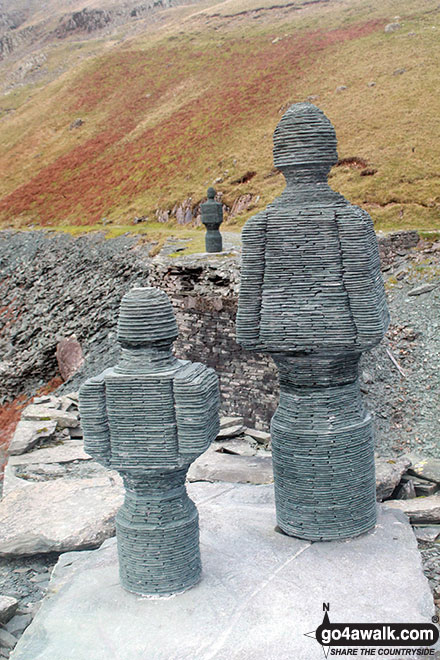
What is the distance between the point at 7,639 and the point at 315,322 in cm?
338

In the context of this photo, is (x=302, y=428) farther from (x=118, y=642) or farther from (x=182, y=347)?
(x=182, y=347)

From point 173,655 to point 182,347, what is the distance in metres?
8.47

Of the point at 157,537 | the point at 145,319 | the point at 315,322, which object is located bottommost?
the point at 157,537

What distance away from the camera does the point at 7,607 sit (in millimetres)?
4840

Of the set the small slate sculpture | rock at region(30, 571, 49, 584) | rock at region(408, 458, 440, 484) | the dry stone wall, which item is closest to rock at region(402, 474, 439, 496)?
rock at region(408, 458, 440, 484)

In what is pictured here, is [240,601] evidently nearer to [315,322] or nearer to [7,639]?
[7,639]

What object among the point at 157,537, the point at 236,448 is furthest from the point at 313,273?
the point at 236,448

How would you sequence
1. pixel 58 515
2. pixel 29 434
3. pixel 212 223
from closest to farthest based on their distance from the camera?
pixel 58 515
pixel 29 434
pixel 212 223

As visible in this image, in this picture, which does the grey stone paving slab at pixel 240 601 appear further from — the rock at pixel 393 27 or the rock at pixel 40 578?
the rock at pixel 393 27

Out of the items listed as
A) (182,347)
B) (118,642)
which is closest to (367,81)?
(182,347)

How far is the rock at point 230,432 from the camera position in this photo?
8750mm

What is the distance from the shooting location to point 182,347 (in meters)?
12.3

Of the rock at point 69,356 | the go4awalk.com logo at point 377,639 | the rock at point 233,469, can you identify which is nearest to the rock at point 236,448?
the rock at point 233,469

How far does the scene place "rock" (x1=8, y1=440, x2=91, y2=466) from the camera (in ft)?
26.5
